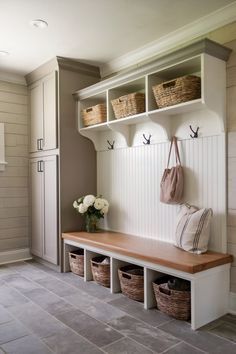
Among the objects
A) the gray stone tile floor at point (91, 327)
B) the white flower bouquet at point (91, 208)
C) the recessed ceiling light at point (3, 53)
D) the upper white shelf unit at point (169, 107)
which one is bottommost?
the gray stone tile floor at point (91, 327)

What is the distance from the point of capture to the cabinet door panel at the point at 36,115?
3840 mm

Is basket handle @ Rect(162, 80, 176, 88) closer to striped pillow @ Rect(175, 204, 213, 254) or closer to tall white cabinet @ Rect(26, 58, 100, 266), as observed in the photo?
striped pillow @ Rect(175, 204, 213, 254)

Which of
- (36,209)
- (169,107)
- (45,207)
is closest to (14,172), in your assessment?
(36,209)

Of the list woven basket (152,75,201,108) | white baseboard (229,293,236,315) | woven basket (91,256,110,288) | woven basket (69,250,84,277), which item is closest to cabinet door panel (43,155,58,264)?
woven basket (69,250,84,277)

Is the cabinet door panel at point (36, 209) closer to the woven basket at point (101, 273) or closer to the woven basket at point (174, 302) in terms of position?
the woven basket at point (101, 273)

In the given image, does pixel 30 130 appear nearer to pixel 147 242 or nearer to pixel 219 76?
pixel 147 242

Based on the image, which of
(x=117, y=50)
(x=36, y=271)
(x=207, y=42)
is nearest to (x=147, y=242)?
(x=36, y=271)

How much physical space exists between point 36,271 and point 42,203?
80cm

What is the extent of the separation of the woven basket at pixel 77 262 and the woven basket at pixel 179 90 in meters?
1.80

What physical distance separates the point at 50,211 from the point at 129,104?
1587 mm

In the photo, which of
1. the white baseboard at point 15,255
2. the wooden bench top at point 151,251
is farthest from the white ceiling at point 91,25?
the white baseboard at point 15,255

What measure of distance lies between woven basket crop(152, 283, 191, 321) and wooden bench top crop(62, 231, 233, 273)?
0.68ft

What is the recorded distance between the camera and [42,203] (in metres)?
3.81

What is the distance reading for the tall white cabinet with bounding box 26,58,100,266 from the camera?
11.6 ft
